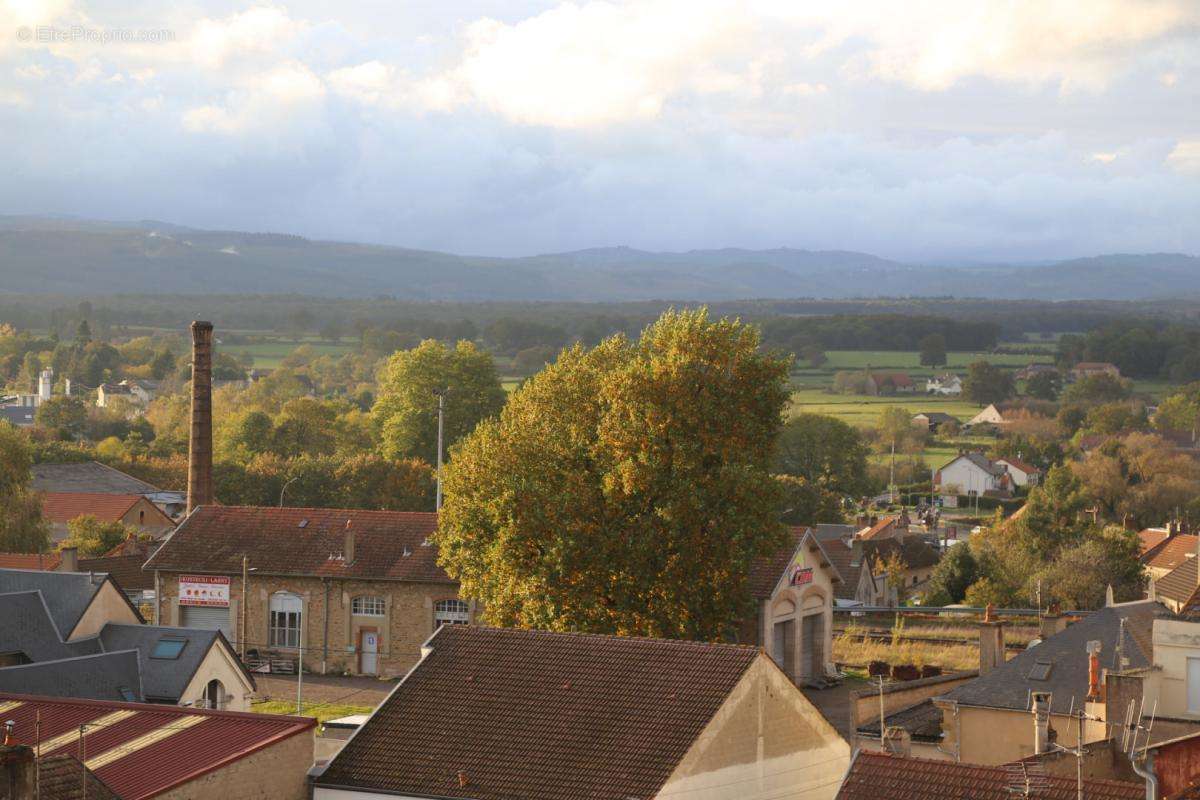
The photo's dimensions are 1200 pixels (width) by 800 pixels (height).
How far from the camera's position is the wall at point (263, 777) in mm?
22938

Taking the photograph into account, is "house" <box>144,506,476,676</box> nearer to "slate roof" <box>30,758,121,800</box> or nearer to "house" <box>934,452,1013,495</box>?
"slate roof" <box>30,758,121,800</box>

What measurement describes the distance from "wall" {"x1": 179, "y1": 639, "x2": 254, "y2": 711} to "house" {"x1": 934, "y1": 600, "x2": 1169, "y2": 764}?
51.4 feet

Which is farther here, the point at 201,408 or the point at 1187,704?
the point at 201,408

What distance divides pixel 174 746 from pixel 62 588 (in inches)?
676

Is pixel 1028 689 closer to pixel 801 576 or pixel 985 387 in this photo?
pixel 801 576

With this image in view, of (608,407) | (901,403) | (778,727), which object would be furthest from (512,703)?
(901,403)

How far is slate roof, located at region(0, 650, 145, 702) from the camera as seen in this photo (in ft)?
109

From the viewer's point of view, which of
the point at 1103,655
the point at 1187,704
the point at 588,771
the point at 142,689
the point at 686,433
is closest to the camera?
the point at 588,771

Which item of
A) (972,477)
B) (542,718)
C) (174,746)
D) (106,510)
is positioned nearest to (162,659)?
(174,746)

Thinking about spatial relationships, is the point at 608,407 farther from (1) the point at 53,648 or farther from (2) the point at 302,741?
(2) the point at 302,741

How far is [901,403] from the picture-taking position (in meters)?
186

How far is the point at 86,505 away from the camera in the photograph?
80.3 meters

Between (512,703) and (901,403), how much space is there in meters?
164

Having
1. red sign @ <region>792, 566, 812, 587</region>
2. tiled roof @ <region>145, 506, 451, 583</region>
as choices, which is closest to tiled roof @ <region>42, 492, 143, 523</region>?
tiled roof @ <region>145, 506, 451, 583</region>
